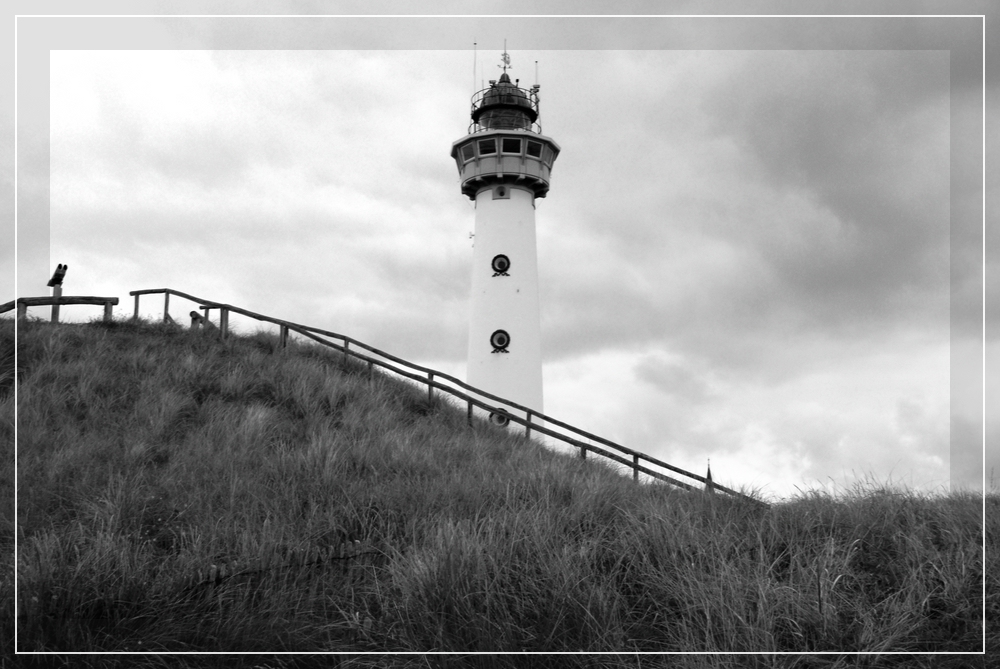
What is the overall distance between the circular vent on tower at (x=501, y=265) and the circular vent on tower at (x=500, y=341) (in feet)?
6.35

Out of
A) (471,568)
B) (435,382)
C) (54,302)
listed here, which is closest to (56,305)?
(54,302)

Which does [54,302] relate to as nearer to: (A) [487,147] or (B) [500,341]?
(B) [500,341]

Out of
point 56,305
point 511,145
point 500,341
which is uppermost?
point 511,145

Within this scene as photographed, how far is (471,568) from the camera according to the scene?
550cm

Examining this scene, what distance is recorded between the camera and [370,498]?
7.65 meters

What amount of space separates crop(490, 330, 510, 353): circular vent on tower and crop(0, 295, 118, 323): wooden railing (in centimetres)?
1057

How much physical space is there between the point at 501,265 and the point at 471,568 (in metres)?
18.7

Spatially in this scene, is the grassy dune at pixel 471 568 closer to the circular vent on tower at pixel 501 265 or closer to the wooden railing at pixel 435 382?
the wooden railing at pixel 435 382

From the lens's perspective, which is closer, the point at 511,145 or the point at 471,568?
the point at 471,568

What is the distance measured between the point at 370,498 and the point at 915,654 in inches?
196

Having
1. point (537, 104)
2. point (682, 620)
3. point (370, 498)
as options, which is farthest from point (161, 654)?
point (537, 104)

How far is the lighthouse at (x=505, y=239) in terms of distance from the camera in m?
23.2

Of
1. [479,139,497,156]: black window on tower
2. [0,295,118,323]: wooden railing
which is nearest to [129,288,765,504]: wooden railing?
[0,295,118,323]: wooden railing

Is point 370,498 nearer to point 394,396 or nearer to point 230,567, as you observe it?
point 230,567
